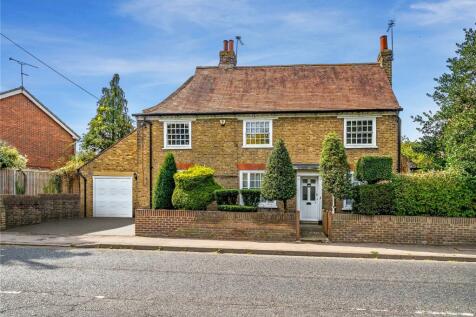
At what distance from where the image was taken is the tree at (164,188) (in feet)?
48.0

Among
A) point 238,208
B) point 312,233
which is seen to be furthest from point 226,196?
point 312,233

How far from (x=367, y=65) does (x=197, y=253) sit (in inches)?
612

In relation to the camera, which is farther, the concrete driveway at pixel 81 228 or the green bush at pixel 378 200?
the concrete driveway at pixel 81 228

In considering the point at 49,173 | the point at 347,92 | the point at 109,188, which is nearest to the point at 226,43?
the point at 347,92

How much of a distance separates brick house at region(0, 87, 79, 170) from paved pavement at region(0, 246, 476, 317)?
53.8ft

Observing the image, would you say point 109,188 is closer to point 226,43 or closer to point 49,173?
point 49,173

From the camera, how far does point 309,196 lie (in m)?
18.6

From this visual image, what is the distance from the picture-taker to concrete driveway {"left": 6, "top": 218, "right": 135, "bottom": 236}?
49.5 ft

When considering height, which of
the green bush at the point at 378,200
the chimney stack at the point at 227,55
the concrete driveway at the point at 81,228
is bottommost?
the concrete driveway at the point at 81,228

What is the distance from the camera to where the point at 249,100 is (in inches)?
787

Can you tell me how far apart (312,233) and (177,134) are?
27.8 ft

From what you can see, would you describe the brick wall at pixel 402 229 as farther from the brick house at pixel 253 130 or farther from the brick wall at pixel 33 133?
the brick wall at pixel 33 133

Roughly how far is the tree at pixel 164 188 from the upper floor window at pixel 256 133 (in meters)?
5.11

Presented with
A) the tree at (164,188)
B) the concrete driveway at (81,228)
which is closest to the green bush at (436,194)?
the tree at (164,188)
